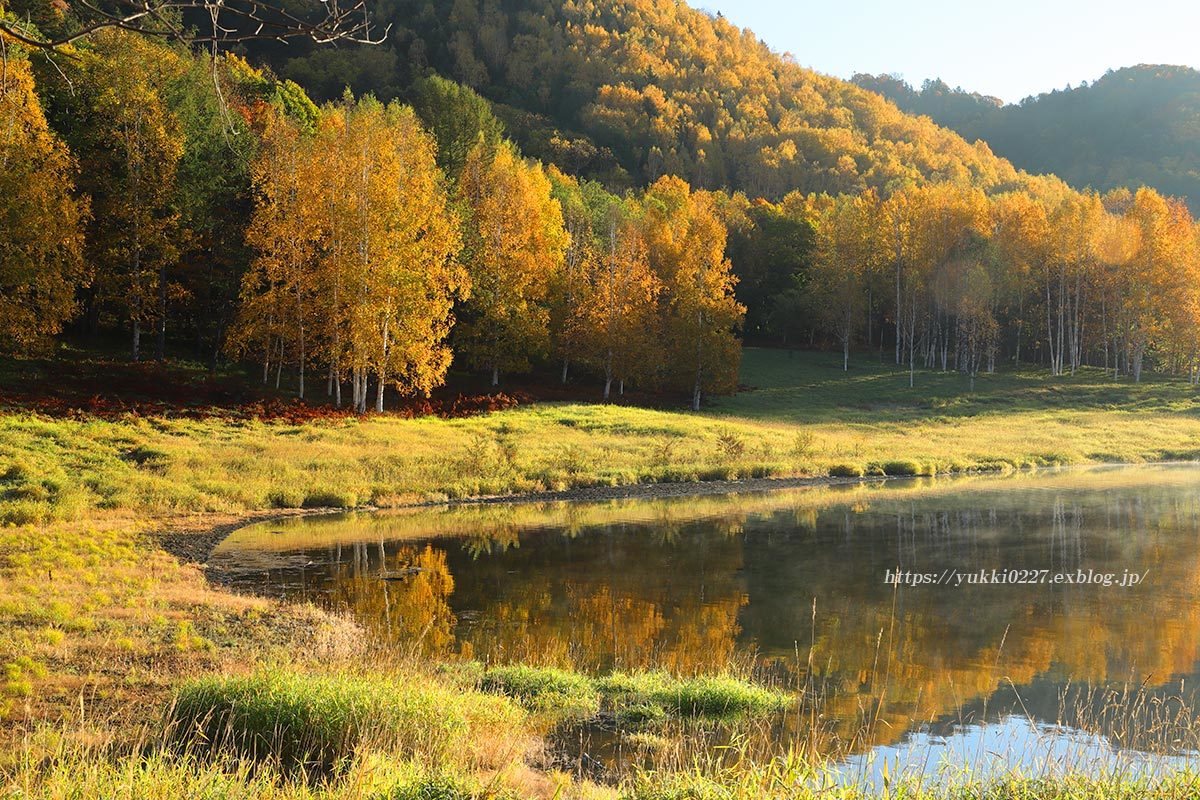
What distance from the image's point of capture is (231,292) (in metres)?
43.8

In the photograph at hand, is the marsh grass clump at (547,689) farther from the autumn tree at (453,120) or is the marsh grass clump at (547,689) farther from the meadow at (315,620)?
the autumn tree at (453,120)

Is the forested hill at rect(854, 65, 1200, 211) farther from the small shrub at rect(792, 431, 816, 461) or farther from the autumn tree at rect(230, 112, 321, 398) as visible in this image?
the autumn tree at rect(230, 112, 321, 398)

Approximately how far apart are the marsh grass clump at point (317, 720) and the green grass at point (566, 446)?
51.0ft

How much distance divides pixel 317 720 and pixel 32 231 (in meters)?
34.6

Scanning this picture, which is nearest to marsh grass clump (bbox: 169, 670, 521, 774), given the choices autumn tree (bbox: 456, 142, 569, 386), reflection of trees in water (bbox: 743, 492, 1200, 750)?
reflection of trees in water (bbox: 743, 492, 1200, 750)

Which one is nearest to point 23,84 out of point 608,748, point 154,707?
point 154,707

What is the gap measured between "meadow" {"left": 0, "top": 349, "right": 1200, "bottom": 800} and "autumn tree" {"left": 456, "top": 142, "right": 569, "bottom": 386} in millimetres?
4721

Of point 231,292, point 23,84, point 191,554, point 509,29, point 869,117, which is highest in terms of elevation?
point 509,29

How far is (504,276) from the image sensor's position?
167 ft

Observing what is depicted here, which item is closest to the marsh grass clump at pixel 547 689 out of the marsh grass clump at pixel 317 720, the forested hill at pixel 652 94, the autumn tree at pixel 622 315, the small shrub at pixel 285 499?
the marsh grass clump at pixel 317 720

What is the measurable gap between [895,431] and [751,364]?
22.1 metres

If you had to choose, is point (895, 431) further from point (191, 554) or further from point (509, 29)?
point (509, 29)

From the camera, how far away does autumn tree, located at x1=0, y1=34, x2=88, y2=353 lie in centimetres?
3503

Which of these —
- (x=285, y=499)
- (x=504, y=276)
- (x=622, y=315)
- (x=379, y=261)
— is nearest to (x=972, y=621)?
(x=285, y=499)
